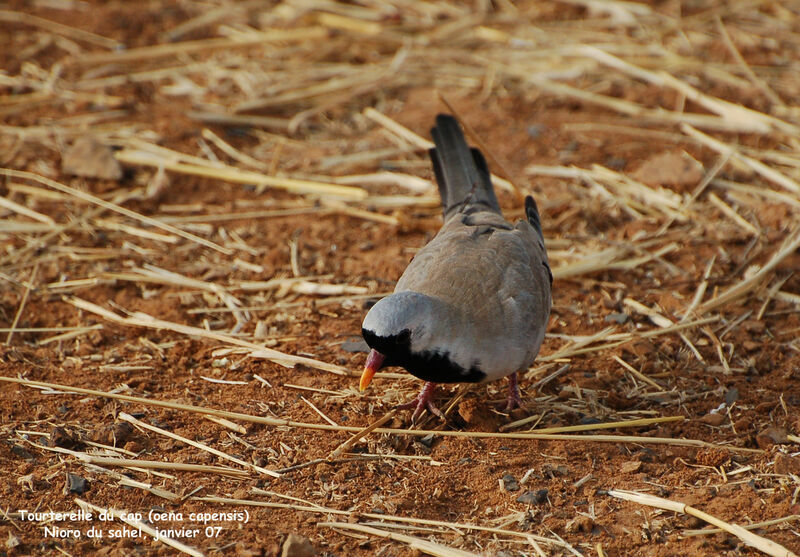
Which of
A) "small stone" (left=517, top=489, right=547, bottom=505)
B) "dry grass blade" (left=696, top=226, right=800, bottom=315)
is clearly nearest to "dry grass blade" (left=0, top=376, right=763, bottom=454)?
"small stone" (left=517, top=489, right=547, bottom=505)

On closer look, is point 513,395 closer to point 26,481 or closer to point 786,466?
point 786,466

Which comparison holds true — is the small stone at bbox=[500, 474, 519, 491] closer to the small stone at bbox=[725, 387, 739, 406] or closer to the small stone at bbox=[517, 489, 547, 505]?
the small stone at bbox=[517, 489, 547, 505]

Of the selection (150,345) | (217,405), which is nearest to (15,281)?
(150,345)

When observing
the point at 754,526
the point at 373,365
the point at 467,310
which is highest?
the point at 467,310

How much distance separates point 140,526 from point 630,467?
2.39 meters

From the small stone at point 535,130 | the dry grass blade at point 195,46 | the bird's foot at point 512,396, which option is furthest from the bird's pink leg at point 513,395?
the dry grass blade at point 195,46

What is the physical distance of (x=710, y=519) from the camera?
13.1ft

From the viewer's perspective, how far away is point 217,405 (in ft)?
16.1

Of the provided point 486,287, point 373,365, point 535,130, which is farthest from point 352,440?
point 535,130

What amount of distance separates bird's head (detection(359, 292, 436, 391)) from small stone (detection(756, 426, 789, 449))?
1895mm


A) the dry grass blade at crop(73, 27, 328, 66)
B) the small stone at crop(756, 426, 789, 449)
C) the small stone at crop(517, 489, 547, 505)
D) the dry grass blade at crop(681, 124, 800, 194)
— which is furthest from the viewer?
the dry grass blade at crop(73, 27, 328, 66)

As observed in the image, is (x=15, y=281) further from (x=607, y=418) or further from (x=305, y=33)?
(x=305, y=33)

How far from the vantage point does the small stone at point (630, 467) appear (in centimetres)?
446

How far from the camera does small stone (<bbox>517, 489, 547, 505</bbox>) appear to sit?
13.8 ft
